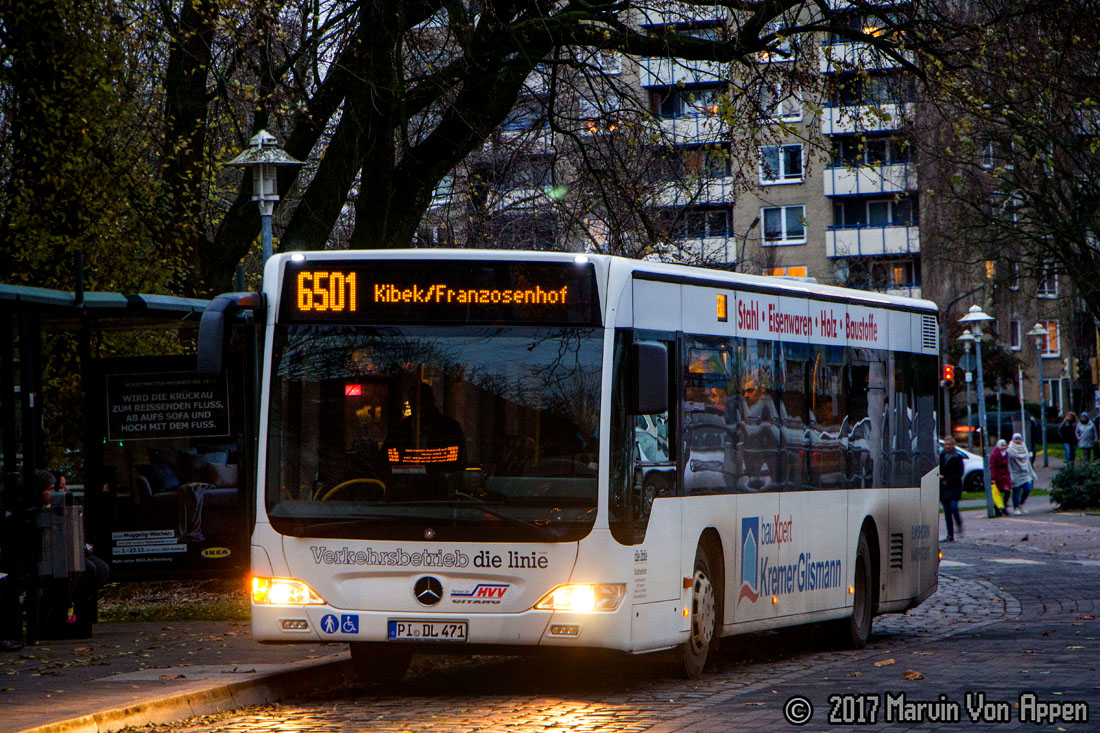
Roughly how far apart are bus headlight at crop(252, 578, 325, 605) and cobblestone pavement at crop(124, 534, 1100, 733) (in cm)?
62

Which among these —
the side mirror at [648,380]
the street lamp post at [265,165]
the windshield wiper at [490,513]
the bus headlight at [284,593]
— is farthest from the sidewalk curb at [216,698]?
the street lamp post at [265,165]

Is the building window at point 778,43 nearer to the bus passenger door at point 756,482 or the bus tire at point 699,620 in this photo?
the bus passenger door at point 756,482

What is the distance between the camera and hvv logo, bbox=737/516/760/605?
1198 cm

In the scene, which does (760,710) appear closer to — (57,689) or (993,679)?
(993,679)

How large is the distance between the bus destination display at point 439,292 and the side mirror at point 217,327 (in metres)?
0.24

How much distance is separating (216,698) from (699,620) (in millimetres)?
3109

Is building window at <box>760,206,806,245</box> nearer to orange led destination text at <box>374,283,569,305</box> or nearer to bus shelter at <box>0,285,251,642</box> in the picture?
bus shelter at <box>0,285,251,642</box>

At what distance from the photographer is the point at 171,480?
15.7 metres

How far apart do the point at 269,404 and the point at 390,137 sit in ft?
22.4

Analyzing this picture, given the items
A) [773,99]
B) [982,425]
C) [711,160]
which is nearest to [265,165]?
[773,99]

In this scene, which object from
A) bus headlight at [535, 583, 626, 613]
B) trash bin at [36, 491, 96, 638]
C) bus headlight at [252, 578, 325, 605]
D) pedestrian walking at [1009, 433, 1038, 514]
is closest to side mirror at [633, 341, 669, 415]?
bus headlight at [535, 583, 626, 613]

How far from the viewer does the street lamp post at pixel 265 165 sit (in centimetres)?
1652

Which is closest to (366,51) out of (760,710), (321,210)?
(321,210)

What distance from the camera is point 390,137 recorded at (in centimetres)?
1681
